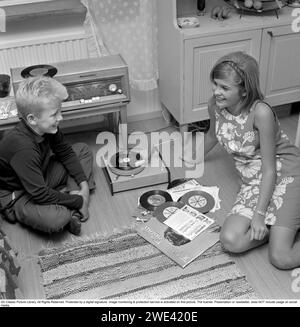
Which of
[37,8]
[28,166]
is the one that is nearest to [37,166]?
[28,166]

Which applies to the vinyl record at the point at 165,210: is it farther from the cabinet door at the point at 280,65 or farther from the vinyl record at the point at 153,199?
the cabinet door at the point at 280,65

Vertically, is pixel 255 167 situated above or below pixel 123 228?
above

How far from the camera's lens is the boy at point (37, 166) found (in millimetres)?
1618

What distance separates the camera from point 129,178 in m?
1.96

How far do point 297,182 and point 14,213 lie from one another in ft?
3.55

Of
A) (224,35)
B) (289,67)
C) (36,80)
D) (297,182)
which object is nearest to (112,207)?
(36,80)

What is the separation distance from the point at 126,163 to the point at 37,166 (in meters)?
0.45

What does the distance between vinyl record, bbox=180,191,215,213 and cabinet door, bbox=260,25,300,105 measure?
735 millimetres

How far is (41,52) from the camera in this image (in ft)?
7.16

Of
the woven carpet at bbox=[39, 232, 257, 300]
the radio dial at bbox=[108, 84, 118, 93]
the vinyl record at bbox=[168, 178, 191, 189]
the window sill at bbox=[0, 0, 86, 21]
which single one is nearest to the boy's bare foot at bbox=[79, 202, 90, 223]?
the woven carpet at bbox=[39, 232, 257, 300]

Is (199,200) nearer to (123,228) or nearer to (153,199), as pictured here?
(153,199)

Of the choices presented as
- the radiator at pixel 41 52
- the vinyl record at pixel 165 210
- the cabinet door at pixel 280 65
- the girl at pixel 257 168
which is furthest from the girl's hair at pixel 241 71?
the radiator at pixel 41 52

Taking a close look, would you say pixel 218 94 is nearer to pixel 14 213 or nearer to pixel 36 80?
pixel 36 80

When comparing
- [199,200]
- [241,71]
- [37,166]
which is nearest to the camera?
[241,71]
